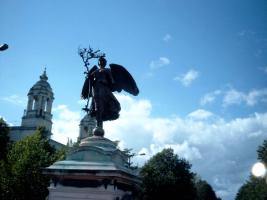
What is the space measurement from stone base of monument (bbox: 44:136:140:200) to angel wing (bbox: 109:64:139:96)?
2.66 metres

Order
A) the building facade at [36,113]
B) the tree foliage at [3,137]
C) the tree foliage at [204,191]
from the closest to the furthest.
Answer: the tree foliage at [3,137], the building facade at [36,113], the tree foliage at [204,191]

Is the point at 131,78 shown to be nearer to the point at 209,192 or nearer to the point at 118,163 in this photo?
the point at 118,163

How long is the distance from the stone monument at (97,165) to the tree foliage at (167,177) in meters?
29.8

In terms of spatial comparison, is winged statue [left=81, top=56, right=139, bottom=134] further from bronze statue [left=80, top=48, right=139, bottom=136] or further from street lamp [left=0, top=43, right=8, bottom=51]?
street lamp [left=0, top=43, right=8, bottom=51]

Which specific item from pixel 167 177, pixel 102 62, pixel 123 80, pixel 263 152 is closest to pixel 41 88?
pixel 167 177

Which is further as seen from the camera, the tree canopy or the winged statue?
the tree canopy

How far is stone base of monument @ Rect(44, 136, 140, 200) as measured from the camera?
34.2 ft

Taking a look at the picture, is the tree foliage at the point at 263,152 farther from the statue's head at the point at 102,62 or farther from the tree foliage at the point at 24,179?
the statue's head at the point at 102,62

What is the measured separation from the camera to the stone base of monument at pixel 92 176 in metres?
10.4

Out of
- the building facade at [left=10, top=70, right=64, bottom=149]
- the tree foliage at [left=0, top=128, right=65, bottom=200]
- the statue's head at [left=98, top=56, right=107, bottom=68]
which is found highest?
the building facade at [left=10, top=70, right=64, bottom=149]

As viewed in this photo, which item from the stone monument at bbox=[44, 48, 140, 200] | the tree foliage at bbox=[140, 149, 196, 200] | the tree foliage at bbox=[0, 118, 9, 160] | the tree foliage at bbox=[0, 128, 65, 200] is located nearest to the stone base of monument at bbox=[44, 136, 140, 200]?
the stone monument at bbox=[44, 48, 140, 200]

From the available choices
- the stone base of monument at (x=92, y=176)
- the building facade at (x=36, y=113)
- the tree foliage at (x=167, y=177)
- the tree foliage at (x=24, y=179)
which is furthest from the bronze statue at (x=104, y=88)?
the building facade at (x=36, y=113)

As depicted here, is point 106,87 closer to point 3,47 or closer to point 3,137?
point 3,47

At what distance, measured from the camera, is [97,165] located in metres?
10.7
